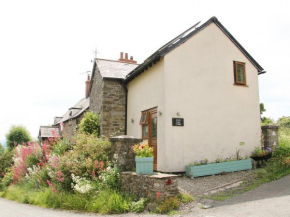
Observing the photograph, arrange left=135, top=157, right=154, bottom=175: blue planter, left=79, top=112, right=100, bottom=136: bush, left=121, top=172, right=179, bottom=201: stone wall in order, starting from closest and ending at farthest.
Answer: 1. left=121, top=172, right=179, bottom=201: stone wall
2. left=135, top=157, right=154, bottom=175: blue planter
3. left=79, top=112, right=100, bottom=136: bush

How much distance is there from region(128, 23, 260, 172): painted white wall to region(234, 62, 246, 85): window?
0.72 feet

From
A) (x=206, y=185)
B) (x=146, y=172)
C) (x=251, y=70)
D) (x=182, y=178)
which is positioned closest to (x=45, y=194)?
(x=146, y=172)

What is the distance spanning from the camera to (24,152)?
Result: 39.6 ft

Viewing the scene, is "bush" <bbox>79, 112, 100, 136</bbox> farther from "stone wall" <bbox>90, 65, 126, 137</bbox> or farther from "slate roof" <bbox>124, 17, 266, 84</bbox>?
"slate roof" <bbox>124, 17, 266, 84</bbox>

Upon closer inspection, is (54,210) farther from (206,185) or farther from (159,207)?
(206,185)

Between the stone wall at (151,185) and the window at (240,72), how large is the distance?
22.9ft

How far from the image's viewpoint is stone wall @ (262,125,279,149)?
1155cm

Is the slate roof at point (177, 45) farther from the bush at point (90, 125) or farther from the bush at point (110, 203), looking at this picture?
the bush at point (110, 203)

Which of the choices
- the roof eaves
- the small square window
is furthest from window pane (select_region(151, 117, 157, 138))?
the roof eaves

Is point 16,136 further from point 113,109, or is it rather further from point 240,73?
point 240,73

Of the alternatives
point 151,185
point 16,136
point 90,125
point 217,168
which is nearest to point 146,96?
point 90,125

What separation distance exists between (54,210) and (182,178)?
4.43 metres

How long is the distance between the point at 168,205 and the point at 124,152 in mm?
2284

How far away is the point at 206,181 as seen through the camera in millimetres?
8742
